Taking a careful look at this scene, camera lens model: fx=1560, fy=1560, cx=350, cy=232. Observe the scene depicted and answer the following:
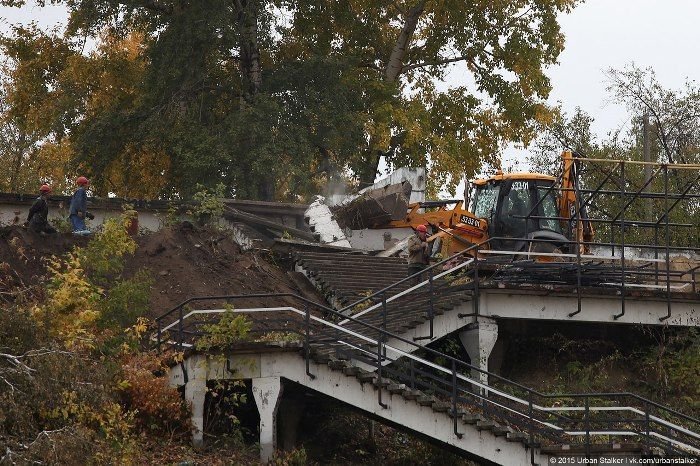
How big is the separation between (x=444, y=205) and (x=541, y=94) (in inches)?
451

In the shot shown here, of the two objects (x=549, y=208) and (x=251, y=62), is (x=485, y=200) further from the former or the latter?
(x=251, y=62)

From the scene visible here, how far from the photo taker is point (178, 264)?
1221 inches

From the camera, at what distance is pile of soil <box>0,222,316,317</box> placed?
96.9ft

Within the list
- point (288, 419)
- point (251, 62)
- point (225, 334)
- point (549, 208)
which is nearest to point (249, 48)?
point (251, 62)

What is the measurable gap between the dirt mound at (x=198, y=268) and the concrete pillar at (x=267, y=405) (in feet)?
14.9

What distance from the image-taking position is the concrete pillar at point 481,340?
29.1 metres

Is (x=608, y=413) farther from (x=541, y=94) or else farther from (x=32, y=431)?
(x=541, y=94)

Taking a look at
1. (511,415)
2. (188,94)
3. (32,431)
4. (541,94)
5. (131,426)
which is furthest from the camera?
(541,94)

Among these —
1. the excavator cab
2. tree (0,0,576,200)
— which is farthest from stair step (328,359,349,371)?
tree (0,0,576,200)

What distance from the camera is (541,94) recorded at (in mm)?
47281

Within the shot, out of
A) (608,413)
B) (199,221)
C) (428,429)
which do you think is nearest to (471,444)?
(428,429)

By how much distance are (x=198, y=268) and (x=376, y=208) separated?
7.57 meters

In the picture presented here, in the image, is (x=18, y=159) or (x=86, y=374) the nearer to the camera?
(x=86, y=374)

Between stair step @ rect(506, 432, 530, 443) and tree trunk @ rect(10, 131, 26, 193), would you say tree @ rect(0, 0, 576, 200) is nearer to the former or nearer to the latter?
tree trunk @ rect(10, 131, 26, 193)
